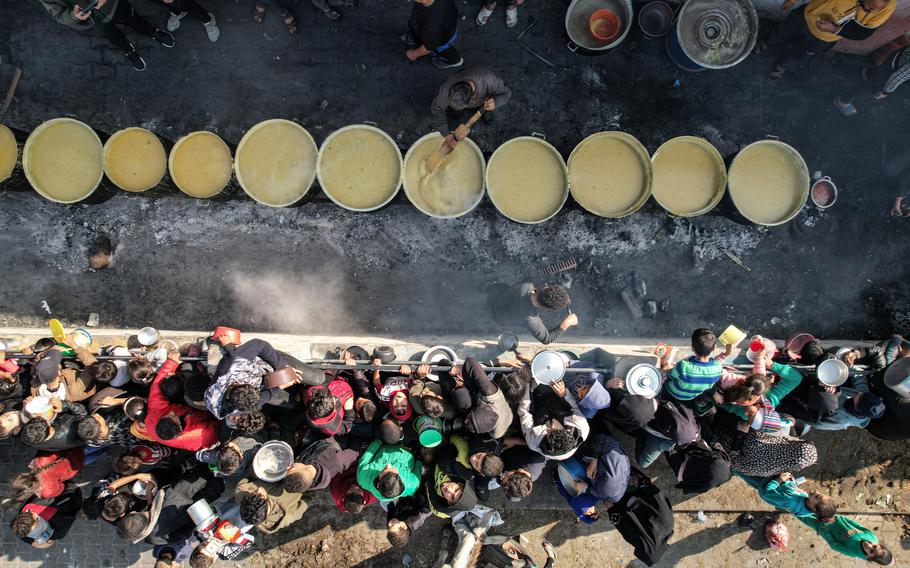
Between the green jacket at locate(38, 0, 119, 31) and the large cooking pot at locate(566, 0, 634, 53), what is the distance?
425cm

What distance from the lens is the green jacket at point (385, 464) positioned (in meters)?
4.20

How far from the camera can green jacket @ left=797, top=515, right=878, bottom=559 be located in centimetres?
436

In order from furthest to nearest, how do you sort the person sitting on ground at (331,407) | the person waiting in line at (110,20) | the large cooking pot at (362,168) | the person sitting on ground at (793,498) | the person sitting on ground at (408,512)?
the large cooking pot at (362,168) < the person waiting in line at (110,20) < the person sitting on ground at (408,512) < the person sitting on ground at (793,498) < the person sitting on ground at (331,407)

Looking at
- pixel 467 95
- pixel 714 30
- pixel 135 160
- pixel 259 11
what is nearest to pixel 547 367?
pixel 467 95

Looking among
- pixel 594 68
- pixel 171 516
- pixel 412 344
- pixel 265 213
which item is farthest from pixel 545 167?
pixel 171 516

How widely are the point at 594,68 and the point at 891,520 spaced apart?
5.66 m

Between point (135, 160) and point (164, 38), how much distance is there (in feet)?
4.88

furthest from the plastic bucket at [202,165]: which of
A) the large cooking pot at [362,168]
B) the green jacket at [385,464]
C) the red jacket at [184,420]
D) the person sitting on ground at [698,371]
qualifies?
the person sitting on ground at [698,371]

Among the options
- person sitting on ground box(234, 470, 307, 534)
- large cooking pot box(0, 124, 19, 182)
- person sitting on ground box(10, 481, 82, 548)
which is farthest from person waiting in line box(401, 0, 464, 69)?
person sitting on ground box(10, 481, 82, 548)

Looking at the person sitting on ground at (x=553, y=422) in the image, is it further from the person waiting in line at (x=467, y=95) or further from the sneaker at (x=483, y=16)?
the sneaker at (x=483, y=16)

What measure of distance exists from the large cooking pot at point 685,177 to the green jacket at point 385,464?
3.29m

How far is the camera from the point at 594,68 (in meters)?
5.64

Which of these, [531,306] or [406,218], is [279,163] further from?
[531,306]

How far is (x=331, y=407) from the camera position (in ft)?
13.4
